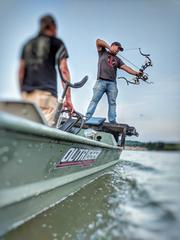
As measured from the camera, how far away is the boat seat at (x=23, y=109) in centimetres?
108

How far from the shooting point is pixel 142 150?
1.12 m

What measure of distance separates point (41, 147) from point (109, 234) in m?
0.64

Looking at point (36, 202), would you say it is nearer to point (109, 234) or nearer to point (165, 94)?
point (109, 234)

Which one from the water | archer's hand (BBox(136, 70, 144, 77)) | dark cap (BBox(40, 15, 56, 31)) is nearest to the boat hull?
the water

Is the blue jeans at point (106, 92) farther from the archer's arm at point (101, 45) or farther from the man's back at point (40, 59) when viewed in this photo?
the man's back at point (40, 59)

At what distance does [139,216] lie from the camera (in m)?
1.02

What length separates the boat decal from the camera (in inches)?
93.3

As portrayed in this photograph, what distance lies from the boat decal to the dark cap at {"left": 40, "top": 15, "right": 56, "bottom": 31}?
1.38 metres

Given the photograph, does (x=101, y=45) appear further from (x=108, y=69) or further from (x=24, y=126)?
(x=24, y=126)

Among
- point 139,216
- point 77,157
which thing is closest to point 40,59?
point 139,216

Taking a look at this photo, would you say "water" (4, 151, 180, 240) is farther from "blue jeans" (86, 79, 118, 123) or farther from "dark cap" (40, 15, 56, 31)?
"dark cap" (40, 15, 56, 31)

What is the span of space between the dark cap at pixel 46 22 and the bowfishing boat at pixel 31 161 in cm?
27

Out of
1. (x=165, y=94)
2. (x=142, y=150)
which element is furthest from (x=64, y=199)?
(x=165, y=94)

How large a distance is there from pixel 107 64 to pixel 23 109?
41 cm
